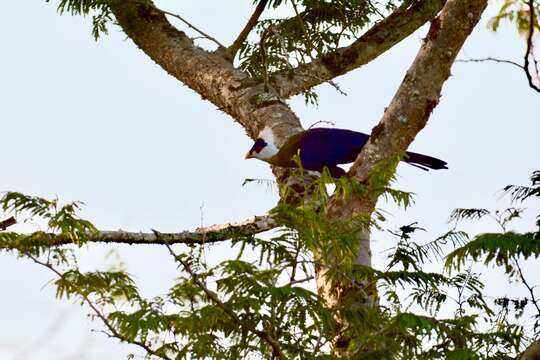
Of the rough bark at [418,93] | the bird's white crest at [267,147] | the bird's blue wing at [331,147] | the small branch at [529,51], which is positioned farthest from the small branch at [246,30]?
the small branch at [529,51]

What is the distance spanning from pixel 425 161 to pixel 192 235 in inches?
53.7

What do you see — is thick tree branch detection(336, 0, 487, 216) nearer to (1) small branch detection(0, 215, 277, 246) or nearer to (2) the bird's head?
(1) small branch detection(0, 215, 277, 246)

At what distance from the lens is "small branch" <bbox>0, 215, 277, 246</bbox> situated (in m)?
4.82

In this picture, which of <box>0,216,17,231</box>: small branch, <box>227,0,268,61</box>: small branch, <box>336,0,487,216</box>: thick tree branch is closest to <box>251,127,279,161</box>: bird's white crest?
<box>336,0,487,216</box>: thick tree branch

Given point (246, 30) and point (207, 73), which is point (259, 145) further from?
point (246, 30)

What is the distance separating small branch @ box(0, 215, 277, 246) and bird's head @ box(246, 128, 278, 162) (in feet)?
1.58

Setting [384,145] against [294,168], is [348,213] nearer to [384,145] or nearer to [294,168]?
[384,145]

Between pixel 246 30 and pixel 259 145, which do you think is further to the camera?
pixel 246 30

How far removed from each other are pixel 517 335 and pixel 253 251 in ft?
4.61

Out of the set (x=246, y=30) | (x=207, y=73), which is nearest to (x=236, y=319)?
(x=207, y=73)

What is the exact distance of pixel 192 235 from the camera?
506cm

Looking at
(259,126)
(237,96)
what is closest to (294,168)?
(259,126)

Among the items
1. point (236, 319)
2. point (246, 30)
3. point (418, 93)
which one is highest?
point (246, 30)

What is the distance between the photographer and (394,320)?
Result: 3.20m
